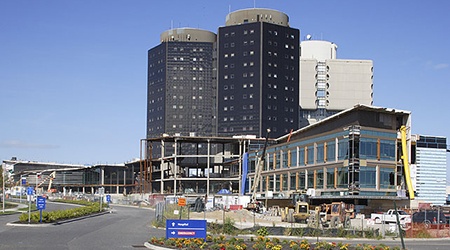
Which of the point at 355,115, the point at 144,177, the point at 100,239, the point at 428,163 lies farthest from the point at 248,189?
the point at 100,239

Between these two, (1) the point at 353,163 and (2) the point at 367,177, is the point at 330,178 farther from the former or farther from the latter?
(1) the point at 353,163

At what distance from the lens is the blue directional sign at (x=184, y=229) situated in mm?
34812

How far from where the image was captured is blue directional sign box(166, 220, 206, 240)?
34.8 meters

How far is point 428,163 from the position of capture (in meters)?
109

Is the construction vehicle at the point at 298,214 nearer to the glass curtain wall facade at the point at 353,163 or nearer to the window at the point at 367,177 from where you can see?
the glass curtain wall facade at the point at 353,163

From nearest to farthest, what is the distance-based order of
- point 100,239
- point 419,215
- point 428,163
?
point 100,239, point 419,215, point 428,163

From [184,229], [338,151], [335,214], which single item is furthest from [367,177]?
[184,229]

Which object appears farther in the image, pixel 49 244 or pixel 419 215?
pixel 419 215

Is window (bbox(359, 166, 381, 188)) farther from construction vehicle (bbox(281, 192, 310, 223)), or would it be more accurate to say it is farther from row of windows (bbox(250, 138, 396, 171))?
construction vehicle (bbox(281, 192, 310, 223))

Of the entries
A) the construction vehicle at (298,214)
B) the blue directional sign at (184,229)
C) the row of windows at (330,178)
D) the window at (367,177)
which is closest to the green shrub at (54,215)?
the construction vehicle at (298,214)

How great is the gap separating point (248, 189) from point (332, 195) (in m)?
42.2

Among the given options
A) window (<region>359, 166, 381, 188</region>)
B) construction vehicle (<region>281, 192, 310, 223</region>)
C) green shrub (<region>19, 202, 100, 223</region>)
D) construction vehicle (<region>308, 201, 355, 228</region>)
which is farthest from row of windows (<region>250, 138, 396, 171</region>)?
green shrub (<region>19, 202, 100, 223</region>)

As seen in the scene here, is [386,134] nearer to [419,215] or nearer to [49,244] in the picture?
[419,215]

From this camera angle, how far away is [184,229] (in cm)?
3506
